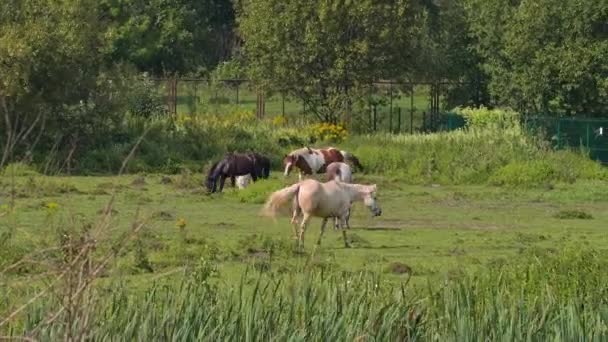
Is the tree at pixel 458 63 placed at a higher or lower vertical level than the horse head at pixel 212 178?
higher

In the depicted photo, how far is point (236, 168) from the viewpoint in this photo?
34844mm

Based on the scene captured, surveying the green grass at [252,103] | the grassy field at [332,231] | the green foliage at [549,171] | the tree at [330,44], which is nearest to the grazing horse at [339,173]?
the grassy field at [332,231]

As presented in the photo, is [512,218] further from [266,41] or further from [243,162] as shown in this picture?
[266,41]

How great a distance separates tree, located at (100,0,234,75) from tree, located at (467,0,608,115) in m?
21.5

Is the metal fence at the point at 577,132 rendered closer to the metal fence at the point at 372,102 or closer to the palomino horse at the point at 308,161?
the metal fence at the point at 372,102

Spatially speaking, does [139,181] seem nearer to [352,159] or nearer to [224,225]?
[352,159]

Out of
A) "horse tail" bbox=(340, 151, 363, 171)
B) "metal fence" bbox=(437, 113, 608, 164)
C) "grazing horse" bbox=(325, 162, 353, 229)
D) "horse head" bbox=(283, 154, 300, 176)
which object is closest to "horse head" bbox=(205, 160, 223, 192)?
"horse head" bbox=(283, 154, 300, 176)

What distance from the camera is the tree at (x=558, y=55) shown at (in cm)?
4753

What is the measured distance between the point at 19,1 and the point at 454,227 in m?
17.4

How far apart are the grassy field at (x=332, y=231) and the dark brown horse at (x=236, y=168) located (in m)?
0.51

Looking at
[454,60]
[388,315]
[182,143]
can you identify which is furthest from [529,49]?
[388,315]

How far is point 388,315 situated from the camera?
11594mm

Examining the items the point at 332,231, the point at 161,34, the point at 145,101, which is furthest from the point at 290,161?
the point at 161,34

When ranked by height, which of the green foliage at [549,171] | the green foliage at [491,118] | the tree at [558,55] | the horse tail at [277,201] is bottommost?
the green foliage at [549,171]
